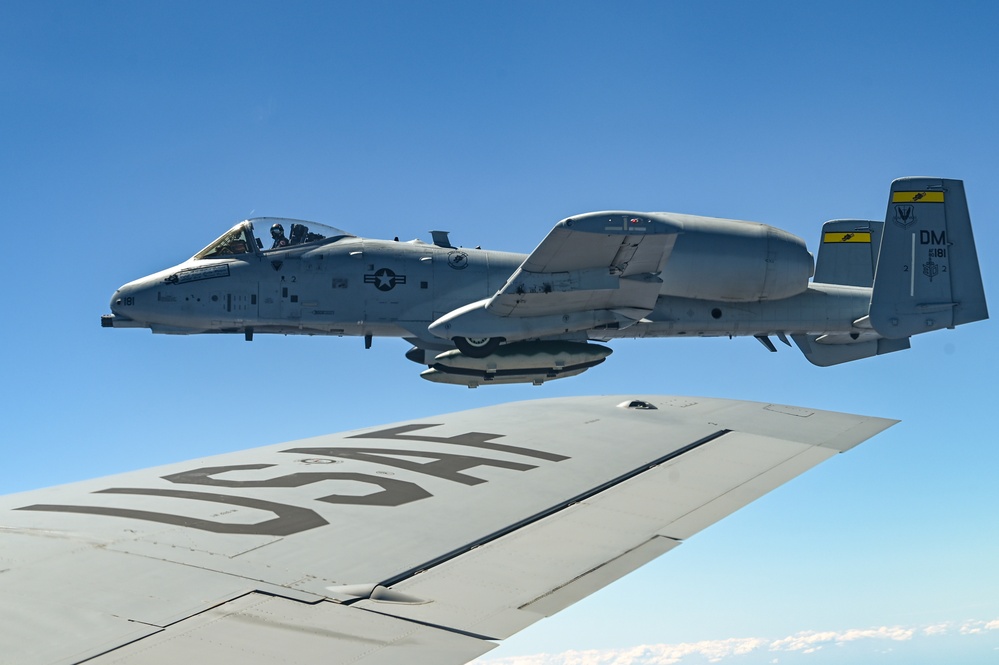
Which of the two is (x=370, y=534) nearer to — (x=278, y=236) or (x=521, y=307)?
(x=521, y=307)

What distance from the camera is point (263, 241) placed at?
58.6 ft

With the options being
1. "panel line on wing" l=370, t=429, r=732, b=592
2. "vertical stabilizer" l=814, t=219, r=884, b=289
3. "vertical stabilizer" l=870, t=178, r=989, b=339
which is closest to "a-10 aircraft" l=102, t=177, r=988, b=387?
"vertical stabilizer" l=870, t=178, r=989, b=339

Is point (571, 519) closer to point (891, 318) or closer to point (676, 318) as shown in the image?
point (676, 318)

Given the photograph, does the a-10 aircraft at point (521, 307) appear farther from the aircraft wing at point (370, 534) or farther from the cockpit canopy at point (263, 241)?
the aircraft wing at point (370, 534)

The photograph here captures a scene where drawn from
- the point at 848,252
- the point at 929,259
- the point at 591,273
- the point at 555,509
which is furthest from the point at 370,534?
the point at 848,252

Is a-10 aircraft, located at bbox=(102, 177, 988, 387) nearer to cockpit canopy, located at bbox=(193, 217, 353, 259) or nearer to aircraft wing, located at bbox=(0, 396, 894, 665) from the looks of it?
cockpit canopy, located at bbox=(193, 217, 353, 259)

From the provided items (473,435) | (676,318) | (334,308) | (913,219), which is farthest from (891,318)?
(334,308)

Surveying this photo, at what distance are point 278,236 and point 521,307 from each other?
17.2 feet

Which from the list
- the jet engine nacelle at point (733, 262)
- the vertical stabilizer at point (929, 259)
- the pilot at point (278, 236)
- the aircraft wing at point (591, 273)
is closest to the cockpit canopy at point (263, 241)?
the pilot at point (278, 236)

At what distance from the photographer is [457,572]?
931 cm

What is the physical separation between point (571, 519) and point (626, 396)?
6759 mm

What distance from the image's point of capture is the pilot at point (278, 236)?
17.9m

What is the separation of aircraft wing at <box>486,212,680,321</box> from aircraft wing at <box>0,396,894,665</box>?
2.12m

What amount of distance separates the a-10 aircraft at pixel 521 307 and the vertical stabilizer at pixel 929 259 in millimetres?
20
